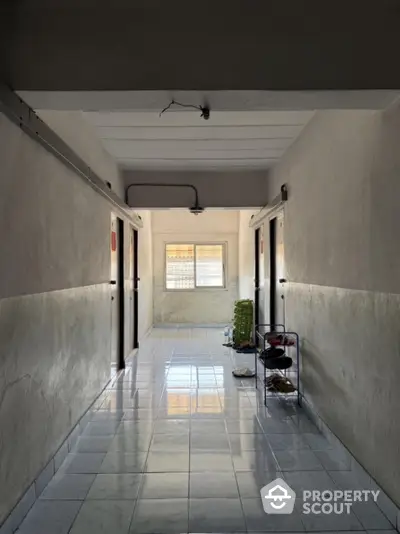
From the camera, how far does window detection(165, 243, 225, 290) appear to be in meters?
10.9

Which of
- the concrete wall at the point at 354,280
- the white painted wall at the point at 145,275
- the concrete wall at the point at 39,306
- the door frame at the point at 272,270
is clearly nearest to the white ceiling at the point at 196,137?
the concrete wall at the point at 354,280

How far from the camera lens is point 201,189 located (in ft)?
19.2

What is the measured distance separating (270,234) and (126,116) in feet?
9.73

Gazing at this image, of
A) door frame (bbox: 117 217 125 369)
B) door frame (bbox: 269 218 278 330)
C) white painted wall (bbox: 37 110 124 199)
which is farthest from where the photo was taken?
door frame (bbox: 269 218 278 330)

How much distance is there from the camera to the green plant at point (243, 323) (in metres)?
7.34

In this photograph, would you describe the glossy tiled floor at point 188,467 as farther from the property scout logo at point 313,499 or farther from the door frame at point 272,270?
the door frame at point 272,270

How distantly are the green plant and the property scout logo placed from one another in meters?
4.77

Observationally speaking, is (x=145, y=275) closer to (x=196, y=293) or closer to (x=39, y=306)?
(x=196, y=293)

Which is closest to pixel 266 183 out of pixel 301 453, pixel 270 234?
pixel 270 234

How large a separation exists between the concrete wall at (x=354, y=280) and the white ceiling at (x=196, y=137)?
0.34 metres

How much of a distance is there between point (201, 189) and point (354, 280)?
349 centimetres

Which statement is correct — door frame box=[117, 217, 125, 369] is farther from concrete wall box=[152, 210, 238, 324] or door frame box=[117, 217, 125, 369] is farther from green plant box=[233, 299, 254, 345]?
concrete wall box=[152, 210, 238, 324]
